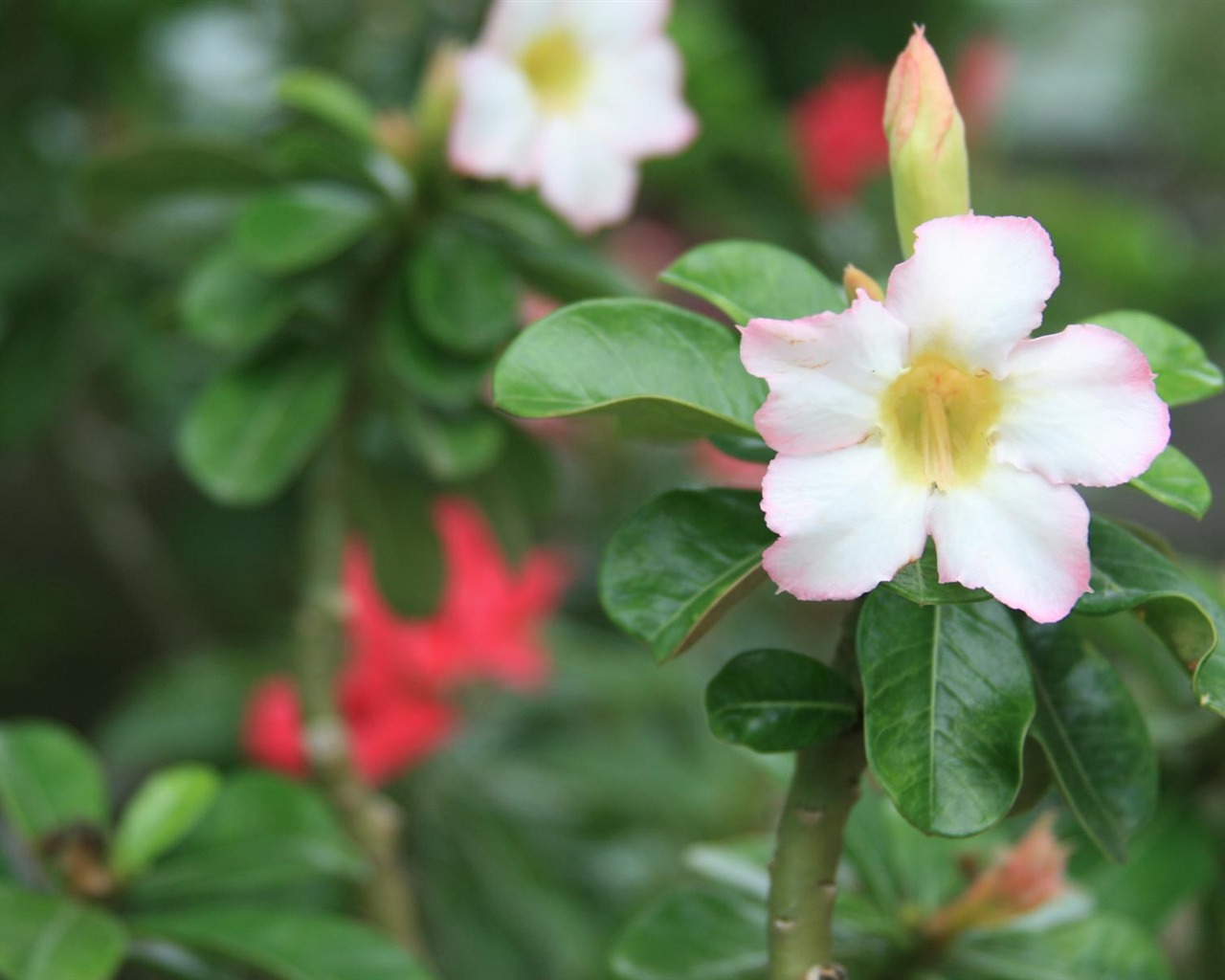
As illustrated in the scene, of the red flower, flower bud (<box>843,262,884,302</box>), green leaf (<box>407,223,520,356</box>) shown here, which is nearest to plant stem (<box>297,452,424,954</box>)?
green leaf (<box>407,223,520,356</box>)

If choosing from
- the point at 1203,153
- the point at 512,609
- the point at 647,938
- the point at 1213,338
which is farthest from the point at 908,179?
the point at 1203,153

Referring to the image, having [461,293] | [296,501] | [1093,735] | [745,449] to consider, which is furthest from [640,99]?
[296,501]

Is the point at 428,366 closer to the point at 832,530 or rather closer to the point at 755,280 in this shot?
the point at 755,280

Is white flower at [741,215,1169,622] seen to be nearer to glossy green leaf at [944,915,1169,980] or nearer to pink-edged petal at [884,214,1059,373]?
pink-edged petal at [884,214,1059,373]

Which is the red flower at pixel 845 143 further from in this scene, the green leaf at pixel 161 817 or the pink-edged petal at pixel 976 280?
the pink-edged petal at pixel 976 280

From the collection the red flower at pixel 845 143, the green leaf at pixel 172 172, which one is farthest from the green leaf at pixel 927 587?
the red flower at pixel 845 143
